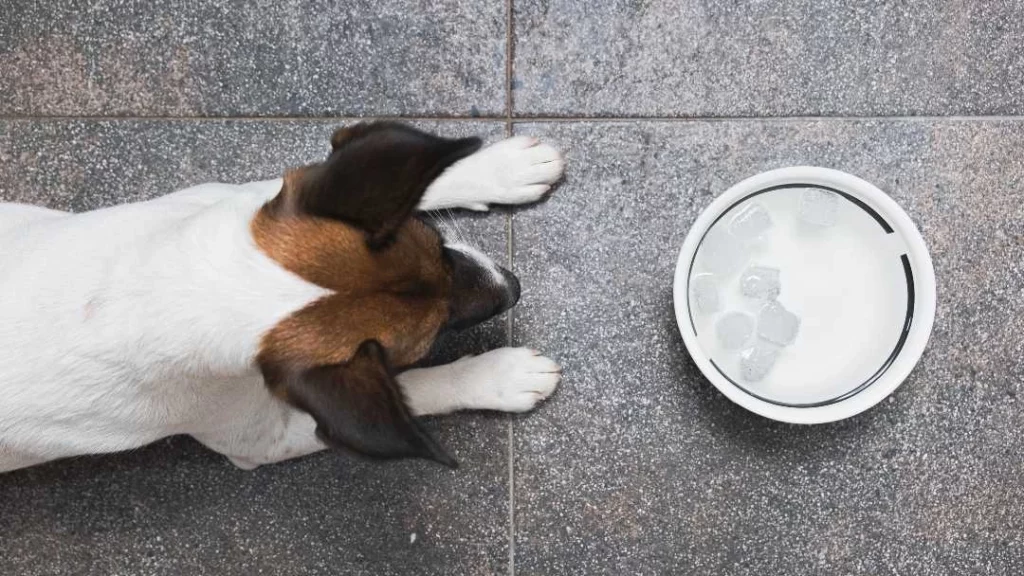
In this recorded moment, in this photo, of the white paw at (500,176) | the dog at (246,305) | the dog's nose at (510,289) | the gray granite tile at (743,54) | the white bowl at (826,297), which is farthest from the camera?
the gray granite tile at (743,54)

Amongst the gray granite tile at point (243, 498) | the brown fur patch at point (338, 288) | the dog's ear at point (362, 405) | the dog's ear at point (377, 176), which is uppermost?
the dog's ear at point (377, 176)

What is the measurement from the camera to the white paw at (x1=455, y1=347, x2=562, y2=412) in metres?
2.29

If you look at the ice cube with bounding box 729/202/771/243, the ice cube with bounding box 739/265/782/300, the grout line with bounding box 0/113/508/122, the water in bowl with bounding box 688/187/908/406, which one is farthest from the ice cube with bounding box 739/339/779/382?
the grout line with bounding box 0/113/508/122

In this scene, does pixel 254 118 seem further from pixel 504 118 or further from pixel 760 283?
pixel 760 283

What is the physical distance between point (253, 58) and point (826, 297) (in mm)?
1925

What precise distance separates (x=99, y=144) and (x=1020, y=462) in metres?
3.12

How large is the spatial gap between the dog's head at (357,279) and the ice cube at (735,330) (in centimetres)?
100

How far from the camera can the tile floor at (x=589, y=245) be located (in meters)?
2.40

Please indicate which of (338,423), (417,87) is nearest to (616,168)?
(417,87)

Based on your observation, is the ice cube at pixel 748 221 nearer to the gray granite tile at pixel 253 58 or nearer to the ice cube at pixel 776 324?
the ice cube at pixel 776 324

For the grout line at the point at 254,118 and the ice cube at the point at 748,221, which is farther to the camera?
the grout line at the point at 254,118

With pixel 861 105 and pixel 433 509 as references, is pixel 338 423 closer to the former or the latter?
pixel 433 509

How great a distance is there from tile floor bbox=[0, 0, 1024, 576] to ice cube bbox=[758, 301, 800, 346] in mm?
282

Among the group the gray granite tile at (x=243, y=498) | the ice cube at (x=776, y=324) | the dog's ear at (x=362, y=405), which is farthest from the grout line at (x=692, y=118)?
the dog's ear at (x=362, y=405)
